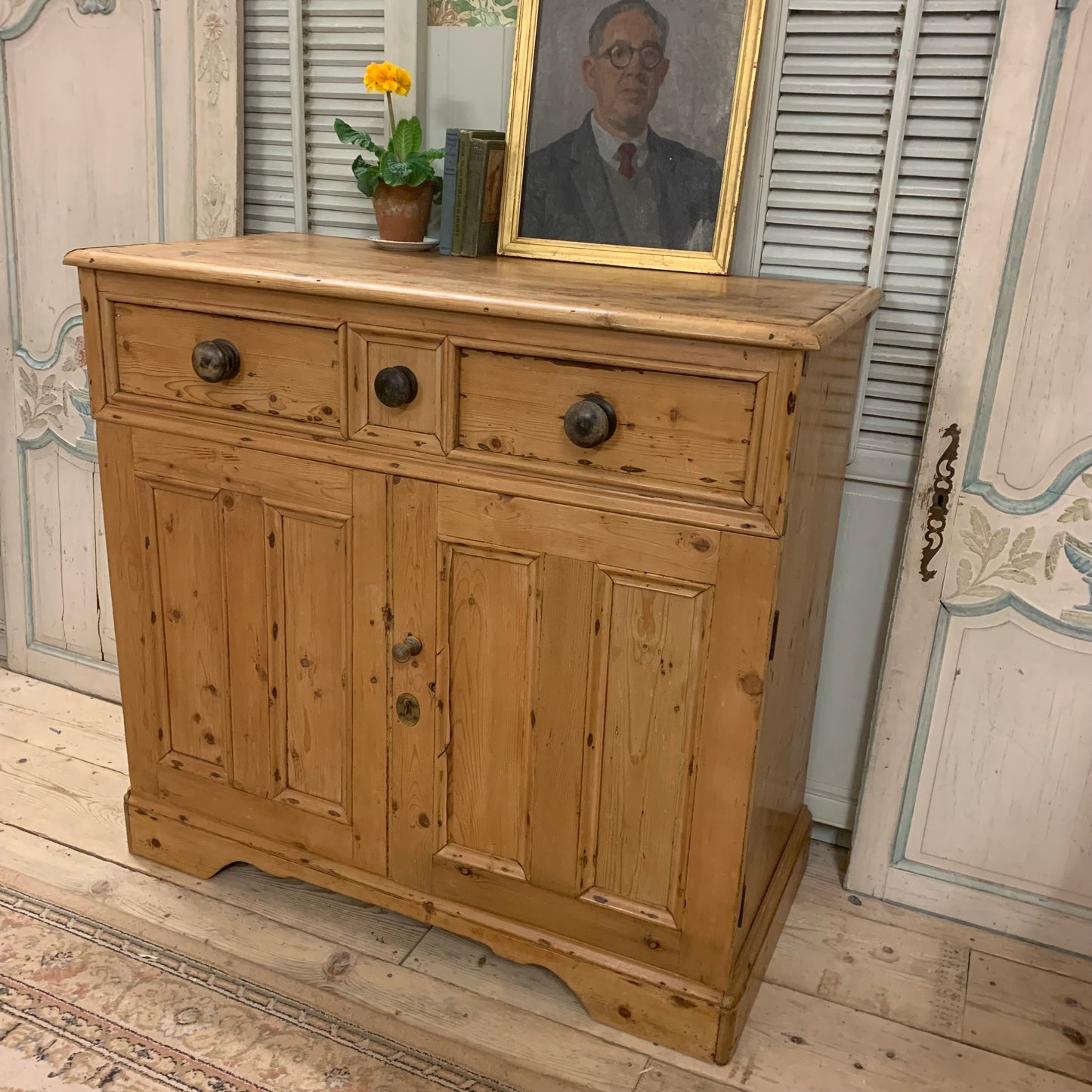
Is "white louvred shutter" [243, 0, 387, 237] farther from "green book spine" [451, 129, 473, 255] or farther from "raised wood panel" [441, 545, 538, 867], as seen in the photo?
"raised wood panel" [441, 545, 538, 867]

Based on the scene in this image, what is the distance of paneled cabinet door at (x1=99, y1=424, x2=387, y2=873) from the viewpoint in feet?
5.27

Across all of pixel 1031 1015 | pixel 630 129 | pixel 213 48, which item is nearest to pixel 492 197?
pixel 630 129

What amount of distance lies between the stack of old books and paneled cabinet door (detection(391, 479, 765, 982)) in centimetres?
53

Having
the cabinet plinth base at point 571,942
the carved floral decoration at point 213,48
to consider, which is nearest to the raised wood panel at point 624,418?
the cabinet plinth base at point 571,942

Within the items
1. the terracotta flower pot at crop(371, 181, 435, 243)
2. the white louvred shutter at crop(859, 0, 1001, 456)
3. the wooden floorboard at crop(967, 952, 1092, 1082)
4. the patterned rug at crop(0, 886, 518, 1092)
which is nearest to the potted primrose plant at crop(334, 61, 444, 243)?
the terracotta flower pot at crop(371, 181, 435, 243)

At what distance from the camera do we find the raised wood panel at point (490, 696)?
1.50 m

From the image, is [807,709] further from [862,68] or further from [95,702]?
[95,702]

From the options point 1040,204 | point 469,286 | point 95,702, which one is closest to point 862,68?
point 1040,204

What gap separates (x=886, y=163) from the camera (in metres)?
1.67

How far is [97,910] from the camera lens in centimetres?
183

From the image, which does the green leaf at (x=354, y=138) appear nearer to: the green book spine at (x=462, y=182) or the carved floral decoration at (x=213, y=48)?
the green book spine at (x=462, y=182)

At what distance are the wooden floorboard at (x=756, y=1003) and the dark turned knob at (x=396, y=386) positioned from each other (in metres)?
0.93

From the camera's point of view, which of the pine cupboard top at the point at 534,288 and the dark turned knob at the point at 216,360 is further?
the dark turned knob at the point at 216,360

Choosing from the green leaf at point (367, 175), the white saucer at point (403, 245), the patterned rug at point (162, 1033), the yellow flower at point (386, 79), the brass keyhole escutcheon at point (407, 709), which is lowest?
the patterned rug at point (162, 1033)
